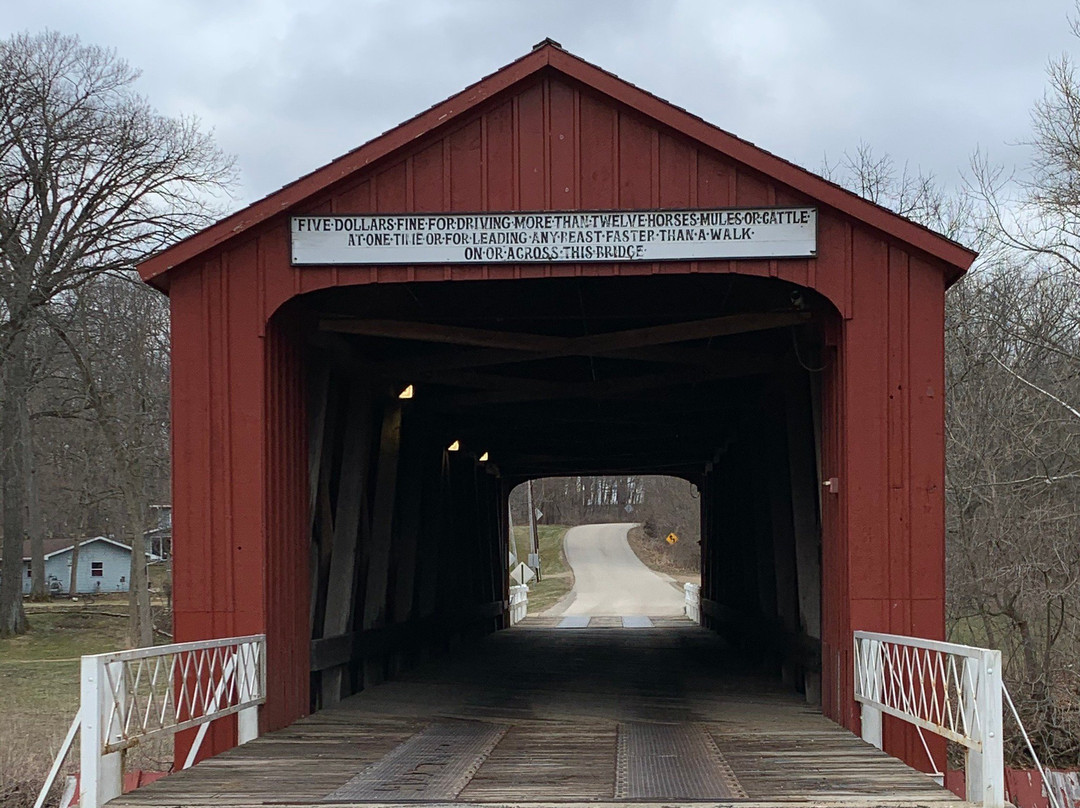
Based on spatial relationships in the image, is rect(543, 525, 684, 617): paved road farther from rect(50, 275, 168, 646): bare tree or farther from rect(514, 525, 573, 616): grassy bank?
rect(50, 275, 168, 646): bare tree

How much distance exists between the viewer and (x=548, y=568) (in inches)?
2554

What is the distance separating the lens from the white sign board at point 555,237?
9938 millimetres

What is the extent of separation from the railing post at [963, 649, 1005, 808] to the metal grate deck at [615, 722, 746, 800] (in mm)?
1194

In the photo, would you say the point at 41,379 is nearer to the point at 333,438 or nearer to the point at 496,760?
the point at 333,438

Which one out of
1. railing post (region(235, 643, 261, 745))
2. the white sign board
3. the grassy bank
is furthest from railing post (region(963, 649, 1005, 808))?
the grassy bank

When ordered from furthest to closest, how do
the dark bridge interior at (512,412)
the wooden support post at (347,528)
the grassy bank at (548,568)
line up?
the grassy bank at (548,568) → the wooden support post at (347,528) → the dark bridge interior at (512,412)

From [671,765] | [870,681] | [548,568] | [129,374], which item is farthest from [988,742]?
[548,568]

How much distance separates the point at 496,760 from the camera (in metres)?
8.35

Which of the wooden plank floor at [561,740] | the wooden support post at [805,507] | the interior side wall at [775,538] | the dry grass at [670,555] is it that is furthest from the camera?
the dry grass at [670,555]

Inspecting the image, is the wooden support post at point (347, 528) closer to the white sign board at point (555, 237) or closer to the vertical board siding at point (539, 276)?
the vertical board siding at point (539, 276)

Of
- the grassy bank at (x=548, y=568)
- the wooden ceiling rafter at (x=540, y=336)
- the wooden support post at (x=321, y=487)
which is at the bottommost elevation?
the grassy bank at (x=548, y=568)

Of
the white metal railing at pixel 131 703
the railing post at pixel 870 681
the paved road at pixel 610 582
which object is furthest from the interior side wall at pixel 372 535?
the paved road at pixel 610 582

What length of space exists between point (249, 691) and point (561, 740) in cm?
226

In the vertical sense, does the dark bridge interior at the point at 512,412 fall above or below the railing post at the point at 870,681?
above
